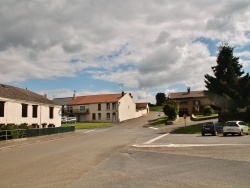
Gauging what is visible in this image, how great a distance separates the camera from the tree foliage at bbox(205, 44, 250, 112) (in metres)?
49.6

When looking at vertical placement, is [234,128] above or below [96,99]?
below

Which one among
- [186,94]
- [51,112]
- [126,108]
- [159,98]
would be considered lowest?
[51,112]

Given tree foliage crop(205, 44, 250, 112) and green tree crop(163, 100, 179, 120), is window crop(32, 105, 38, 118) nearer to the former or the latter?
tree foliage crop(205, 44, 250, 112)

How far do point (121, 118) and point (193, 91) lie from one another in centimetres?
2966

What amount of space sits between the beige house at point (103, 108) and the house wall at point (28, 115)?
111ft

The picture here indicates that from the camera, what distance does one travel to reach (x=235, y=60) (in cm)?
5206

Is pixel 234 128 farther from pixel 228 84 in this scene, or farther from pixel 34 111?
pixel 34 111

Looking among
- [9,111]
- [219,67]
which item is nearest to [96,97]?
[219,67]

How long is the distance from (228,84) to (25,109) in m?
28.9

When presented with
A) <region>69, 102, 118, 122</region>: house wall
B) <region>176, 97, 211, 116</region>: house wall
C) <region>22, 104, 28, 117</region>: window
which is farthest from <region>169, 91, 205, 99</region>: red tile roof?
<region>22, 104, 28, 117</region>: window

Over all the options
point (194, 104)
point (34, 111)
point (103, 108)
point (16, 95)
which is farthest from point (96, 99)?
point (16, 95)

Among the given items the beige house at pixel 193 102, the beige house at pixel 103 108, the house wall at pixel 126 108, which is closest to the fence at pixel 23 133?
the beige house at pixel 103 108

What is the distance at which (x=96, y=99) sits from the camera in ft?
298

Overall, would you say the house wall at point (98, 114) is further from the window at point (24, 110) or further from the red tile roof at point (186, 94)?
the window at point (24, 110)
